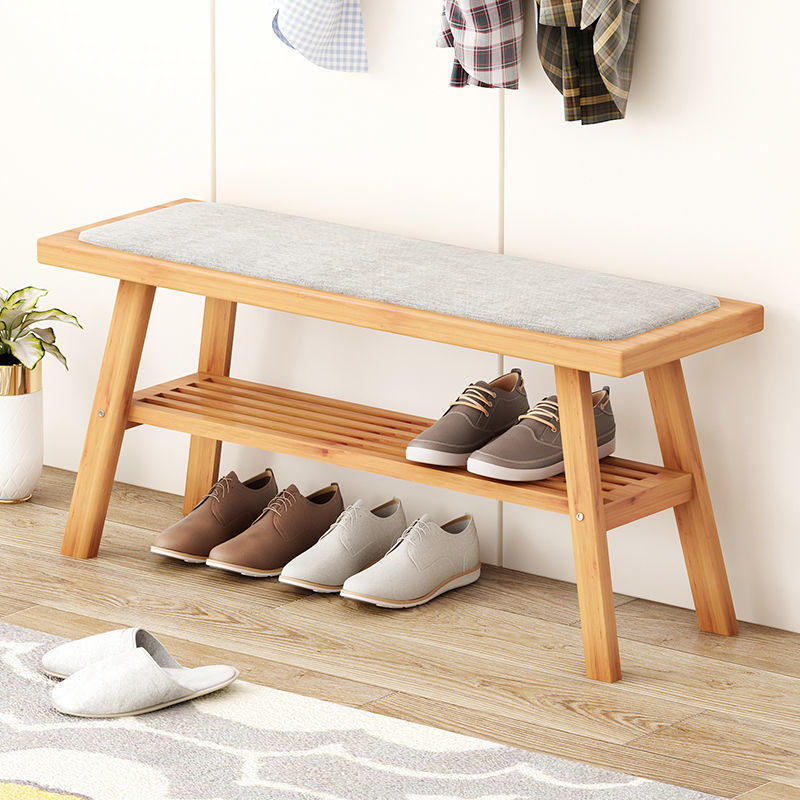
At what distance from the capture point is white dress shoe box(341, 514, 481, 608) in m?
2.50

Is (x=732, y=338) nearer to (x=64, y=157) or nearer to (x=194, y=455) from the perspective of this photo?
(x=194, y=455)

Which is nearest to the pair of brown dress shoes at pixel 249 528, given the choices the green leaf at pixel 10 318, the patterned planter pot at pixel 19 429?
the patterned planter pot at pixel 19 429

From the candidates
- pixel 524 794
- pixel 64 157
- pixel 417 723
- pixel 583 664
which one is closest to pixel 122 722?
pixel 417 723

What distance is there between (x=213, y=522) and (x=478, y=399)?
583 millimetres

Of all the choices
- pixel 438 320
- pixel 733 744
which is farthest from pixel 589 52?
pixel 733 744

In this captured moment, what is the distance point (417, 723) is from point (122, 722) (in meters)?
0.42

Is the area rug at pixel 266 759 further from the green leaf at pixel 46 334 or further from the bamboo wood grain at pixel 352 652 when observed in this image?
the green leaf at pixel 46 334

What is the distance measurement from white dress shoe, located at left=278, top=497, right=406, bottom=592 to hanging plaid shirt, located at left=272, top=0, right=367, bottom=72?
2.67 feet

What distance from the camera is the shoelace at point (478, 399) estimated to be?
2.46 m

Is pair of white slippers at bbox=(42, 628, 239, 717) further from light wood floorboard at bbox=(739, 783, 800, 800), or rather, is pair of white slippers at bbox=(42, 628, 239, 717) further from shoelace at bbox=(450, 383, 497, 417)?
light wood floorboard at bbox=(739, 783, 800, 800)

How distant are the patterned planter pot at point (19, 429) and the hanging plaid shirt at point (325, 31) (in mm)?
871

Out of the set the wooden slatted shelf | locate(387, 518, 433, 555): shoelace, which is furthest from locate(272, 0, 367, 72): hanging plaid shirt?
locate(387, 518, 433, 555): shoelace

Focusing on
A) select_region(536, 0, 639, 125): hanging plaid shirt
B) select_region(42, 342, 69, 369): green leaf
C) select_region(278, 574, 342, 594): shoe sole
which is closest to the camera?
select_region(536, 0, 639, 125): hanging plaid shirt

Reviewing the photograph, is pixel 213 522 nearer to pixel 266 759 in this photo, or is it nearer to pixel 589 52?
pixel 266 759
